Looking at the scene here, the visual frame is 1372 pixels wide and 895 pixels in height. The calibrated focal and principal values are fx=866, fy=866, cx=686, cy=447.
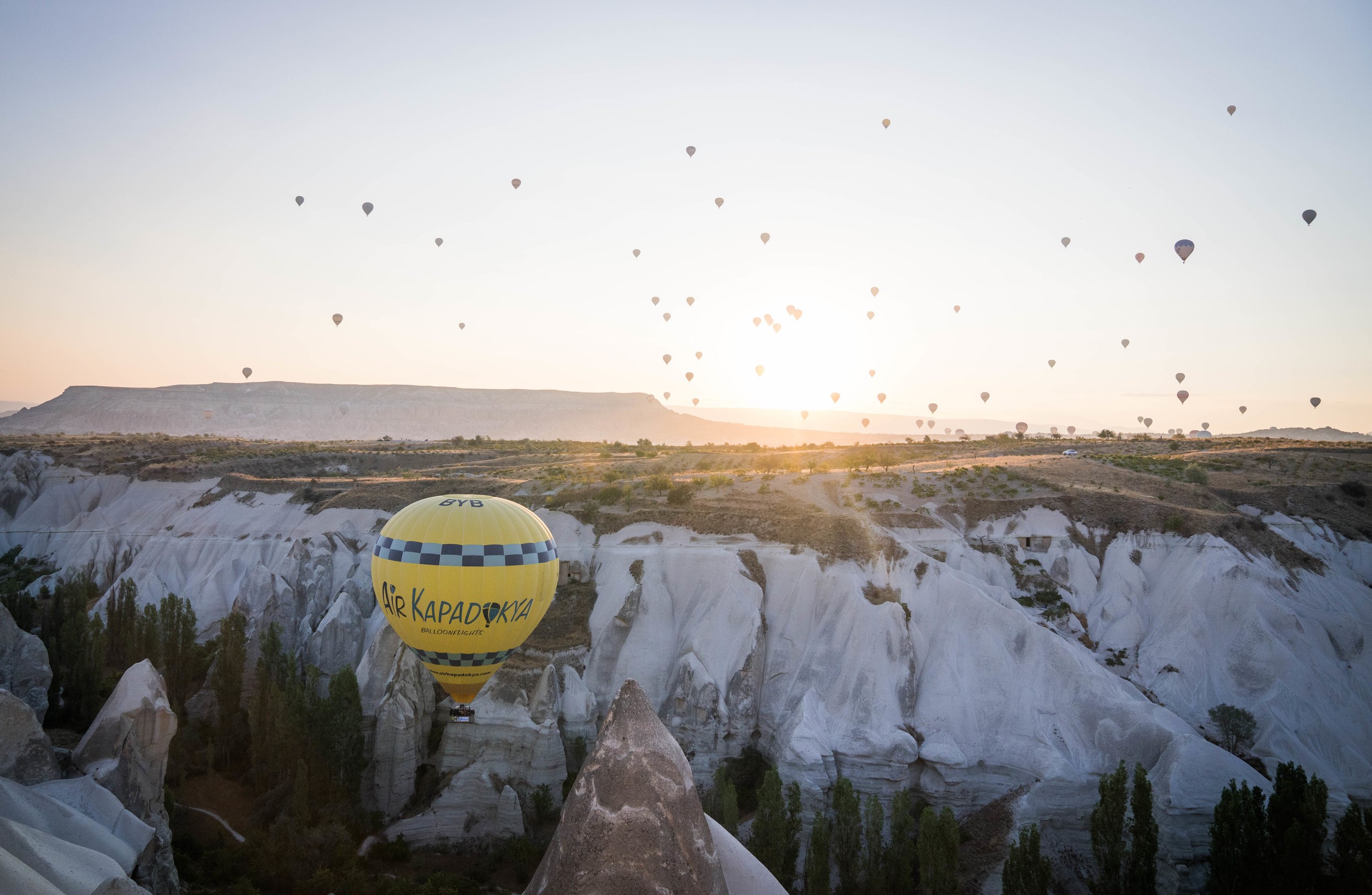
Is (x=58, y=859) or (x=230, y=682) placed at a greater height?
(x=58, y=859)

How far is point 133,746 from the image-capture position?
1869 cm

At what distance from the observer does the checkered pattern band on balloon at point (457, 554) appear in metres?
20.2

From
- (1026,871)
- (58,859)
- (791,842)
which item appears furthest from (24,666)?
(1026,871)

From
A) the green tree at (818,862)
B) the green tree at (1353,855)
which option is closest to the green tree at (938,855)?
the green tree at (818,862)

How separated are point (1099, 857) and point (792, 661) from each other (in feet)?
34.9

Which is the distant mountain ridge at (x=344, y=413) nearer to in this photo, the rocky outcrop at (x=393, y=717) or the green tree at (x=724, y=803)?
the rocky outcrop at (x=393, y=717)

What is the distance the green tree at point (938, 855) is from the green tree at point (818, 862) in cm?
225

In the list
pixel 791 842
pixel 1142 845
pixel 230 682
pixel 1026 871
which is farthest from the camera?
pixel 230 682

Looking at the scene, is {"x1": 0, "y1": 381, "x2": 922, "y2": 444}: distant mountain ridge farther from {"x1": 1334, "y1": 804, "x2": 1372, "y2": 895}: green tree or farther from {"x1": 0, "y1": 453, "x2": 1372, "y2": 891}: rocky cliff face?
{"x1": 1334, "y1": 804, "x2": 1372, "y2": 895}: green tree

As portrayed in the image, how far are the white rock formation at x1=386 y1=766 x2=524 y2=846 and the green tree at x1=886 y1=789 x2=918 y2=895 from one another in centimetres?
1041

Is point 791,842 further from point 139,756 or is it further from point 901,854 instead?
point 139,756

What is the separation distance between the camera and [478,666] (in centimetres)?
2145

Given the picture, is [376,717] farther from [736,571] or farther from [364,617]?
[736,571]

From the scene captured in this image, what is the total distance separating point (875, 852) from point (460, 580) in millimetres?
12274
